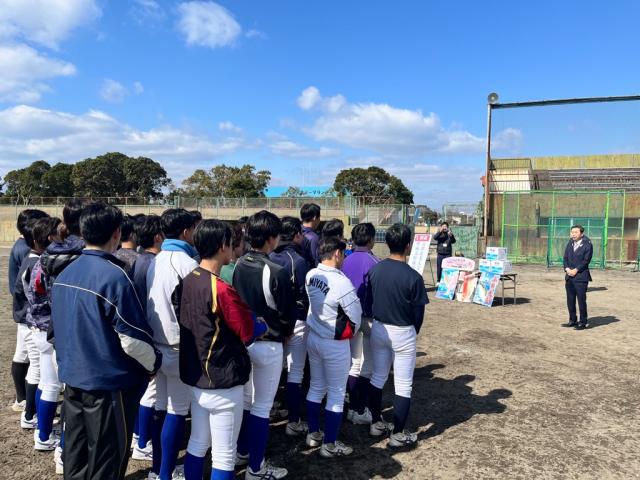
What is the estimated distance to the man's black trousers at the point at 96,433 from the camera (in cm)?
237

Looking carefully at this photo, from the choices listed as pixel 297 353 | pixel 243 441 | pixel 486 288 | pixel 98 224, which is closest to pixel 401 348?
pixel 297 353

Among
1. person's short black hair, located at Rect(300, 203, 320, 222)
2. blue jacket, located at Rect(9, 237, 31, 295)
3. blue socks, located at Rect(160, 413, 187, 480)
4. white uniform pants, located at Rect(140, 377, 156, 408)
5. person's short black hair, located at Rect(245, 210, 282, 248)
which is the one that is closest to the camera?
blue socks, located at Rect(160, 413, 187, 480)

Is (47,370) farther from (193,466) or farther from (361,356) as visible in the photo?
(361,356)

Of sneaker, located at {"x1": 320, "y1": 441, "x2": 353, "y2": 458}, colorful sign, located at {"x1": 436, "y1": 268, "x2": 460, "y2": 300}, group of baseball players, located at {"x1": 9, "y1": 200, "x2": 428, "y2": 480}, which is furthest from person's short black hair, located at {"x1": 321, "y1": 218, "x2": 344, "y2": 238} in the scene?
colorful sign, located at {"x1": 436, "y1": 268, "x2": 460, "y2": 300}

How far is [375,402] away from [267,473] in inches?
46.4

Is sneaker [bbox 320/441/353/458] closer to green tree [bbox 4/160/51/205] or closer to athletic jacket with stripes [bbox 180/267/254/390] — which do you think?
athletic jacket with stripes [bbox 180/267/254/390]

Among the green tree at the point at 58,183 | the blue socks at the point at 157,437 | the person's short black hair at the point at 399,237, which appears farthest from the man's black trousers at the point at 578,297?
the green tree at the point at 58,183

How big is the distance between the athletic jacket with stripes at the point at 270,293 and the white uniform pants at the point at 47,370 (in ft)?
→ 5.43

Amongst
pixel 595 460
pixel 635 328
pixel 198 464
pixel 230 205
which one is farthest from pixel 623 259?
pixel 230 205

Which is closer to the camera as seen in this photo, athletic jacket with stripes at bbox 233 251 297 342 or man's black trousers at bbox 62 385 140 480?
man's black trousers at bbox 62 385 140 480

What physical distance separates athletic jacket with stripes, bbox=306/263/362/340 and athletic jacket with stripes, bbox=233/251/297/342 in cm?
32

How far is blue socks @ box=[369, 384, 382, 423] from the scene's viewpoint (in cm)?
389

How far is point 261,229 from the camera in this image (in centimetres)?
320

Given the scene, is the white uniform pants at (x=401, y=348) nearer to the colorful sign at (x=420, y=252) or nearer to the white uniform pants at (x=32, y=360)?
the white uniform pants at (x=32, y=360)
